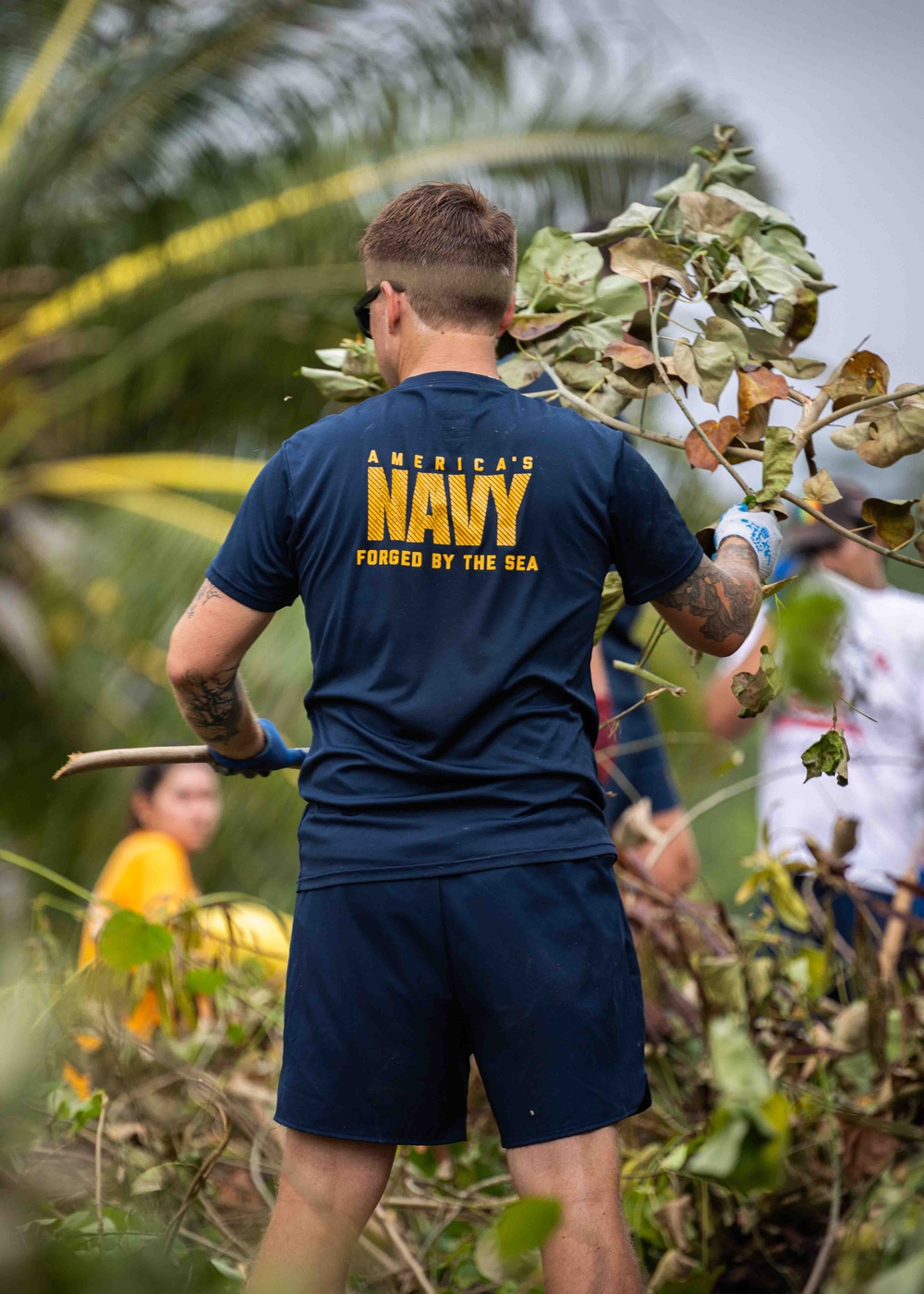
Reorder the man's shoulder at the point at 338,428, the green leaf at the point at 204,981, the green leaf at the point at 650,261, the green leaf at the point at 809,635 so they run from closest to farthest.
A: 1. the green leaf at the point at 809,635
2. the man's shoulder at the point at 338,428
3. the green leaf at the point at 650,261
4. the green leaf at the point at 204,981

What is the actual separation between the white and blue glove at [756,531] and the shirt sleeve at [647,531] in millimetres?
141

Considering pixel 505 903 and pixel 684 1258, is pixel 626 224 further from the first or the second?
pixel 684 1258

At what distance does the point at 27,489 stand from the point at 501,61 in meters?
3.27

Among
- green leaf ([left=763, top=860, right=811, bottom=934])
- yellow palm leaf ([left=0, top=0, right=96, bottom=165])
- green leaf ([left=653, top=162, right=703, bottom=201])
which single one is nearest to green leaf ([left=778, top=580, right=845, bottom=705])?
green leaf ([left=653, top=162, right=703, bottom=201])

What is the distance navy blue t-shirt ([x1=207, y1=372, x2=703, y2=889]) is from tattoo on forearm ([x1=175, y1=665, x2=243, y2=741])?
160mm

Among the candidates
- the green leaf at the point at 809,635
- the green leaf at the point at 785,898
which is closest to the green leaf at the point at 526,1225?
the green leaf at the point at 809,635

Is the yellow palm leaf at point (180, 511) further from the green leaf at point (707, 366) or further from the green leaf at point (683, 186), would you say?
the green leaf at point (707, 366)

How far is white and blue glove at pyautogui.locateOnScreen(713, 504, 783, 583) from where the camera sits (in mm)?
2002

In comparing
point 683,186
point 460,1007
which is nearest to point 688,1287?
point 460,1007

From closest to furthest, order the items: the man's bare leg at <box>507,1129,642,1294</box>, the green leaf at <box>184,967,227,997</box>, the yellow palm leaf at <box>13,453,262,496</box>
→ the man's bare leg at <box>507,1129,642,1294</box> < the green leaf at <box>184,967,227,997</box> < the yellow palm leaf at <box>13,453,262,496</box>

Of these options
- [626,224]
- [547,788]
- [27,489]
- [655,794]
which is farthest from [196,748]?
[27,489]

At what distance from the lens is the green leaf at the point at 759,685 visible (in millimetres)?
1886

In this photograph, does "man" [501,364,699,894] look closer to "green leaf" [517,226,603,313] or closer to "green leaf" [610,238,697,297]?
"green leaf" [517,226,603,313]

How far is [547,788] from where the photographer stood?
5.84ft
